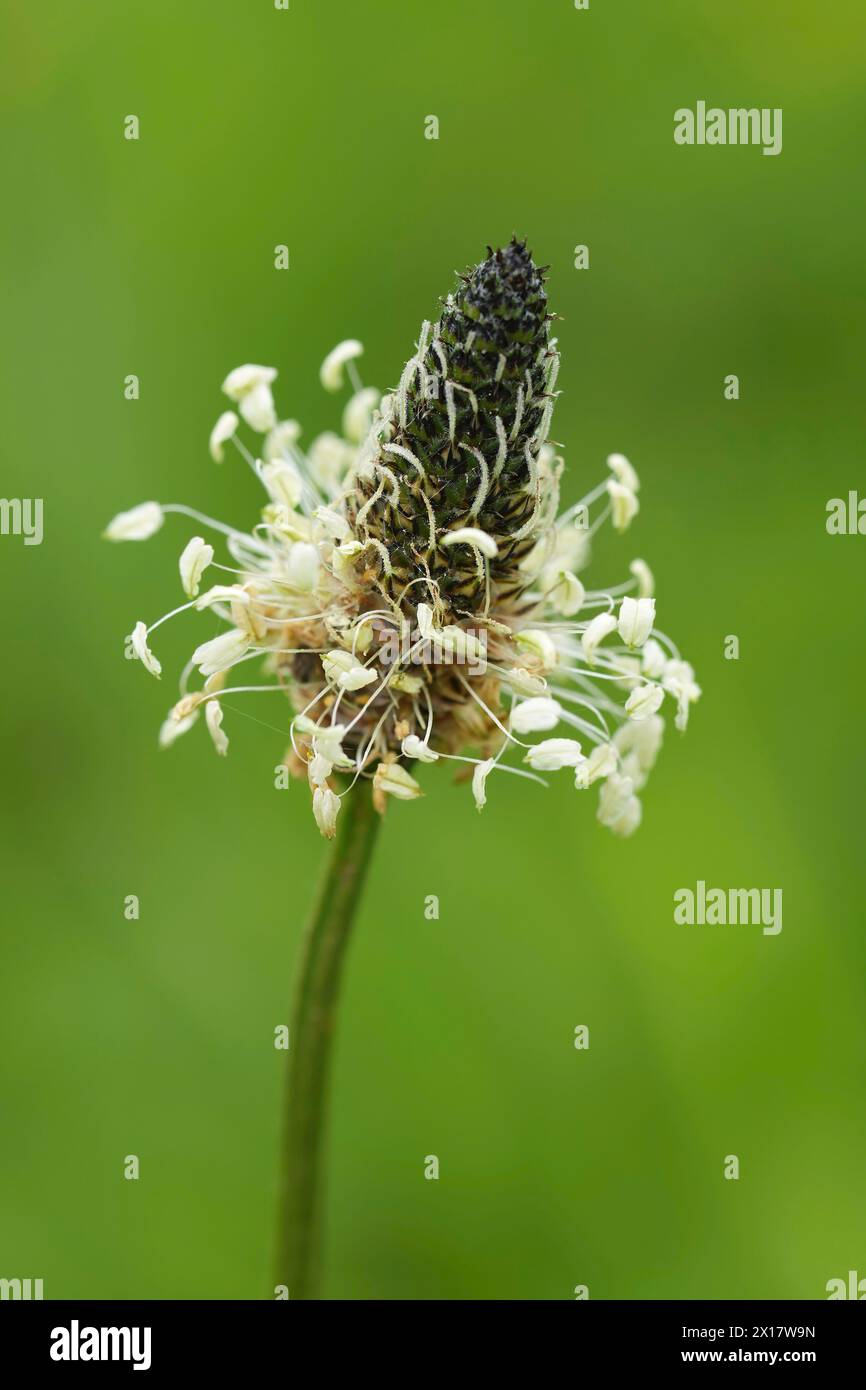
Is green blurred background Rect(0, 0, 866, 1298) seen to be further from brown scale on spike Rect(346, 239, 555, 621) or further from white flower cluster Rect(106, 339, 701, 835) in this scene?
brown scale on spike Rect(346, 239, 555, 621)

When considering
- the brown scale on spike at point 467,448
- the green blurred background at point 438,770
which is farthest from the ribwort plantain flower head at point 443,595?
the green blurred background at point 438,770

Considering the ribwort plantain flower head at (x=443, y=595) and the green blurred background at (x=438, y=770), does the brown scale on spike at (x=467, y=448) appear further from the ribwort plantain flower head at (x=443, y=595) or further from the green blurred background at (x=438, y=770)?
the green blurred background at (x=438, y=770)

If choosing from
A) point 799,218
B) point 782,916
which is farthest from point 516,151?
point 782,916

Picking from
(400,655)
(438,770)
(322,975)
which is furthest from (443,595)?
(438,770)

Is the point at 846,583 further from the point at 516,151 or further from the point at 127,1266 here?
the point at 127,1266

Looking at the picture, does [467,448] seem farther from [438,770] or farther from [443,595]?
[438,770]
